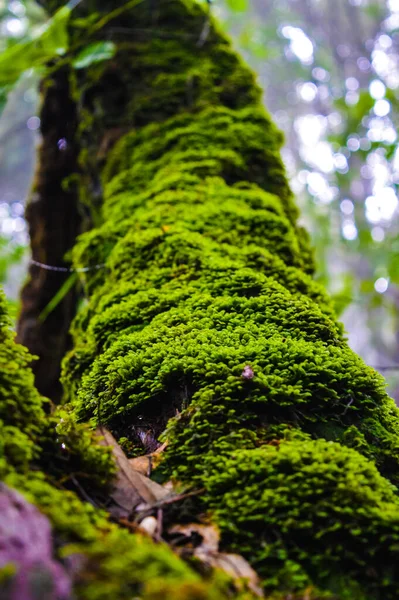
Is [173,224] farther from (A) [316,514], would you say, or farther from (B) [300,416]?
(A) [316,514]

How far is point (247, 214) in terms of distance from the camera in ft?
6.98

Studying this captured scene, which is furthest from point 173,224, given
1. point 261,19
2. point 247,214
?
point 261,19

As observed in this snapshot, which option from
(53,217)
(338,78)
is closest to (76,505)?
(53,217)

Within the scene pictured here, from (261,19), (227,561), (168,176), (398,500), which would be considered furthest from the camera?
(261,19)

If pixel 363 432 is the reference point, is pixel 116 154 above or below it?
above

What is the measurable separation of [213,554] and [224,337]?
2.05 feet

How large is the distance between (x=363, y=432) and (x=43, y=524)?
827mm

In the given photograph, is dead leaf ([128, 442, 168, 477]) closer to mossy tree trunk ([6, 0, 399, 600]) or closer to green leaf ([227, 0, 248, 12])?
mossy tree trunk ([6, 0, 399, 600])

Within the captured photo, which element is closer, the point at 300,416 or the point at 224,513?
the point at 224,513

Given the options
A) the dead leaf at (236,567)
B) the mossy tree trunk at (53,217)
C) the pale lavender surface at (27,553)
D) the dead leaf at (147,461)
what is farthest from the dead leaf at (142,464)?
the mossy tree trunk at (53,217)

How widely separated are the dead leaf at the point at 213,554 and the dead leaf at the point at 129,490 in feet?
0.31

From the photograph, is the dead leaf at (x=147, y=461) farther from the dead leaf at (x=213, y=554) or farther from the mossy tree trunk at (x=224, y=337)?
the dead leaf at (x=213, y=554)

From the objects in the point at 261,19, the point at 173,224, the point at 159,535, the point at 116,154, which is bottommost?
the point at 159,535

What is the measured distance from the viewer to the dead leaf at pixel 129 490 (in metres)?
1.00
